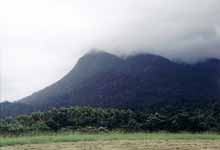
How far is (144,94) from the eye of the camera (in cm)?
6053

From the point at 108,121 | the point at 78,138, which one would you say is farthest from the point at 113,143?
the point at 108,121

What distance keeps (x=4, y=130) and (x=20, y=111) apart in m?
24.3

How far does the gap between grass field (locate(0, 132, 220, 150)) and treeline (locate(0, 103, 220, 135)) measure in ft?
19.4

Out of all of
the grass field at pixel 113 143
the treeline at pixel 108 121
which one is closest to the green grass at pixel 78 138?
the grass field at pixel 113 143

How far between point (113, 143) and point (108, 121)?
1214 cm

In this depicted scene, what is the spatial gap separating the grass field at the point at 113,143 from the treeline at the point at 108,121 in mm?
5909

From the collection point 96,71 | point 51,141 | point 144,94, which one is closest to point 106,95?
point 144,94

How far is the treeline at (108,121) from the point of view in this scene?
2362 centimetres

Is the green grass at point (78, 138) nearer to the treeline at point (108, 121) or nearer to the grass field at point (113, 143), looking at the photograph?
the grass field at point (113, 143)

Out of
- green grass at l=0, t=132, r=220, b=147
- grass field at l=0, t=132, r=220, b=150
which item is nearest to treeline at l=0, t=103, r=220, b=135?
green grass at l=0, t=132, r=220, b=147

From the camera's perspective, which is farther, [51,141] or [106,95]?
[106,95]

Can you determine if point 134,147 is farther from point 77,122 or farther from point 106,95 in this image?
point 106,95

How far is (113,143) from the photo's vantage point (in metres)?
14.3

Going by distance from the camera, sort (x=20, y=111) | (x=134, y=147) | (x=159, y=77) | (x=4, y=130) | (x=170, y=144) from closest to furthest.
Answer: (x=134, y=147), (x=170, y=144), (x=4, y=130), (x=20, y=111), (x=159, y=77)
